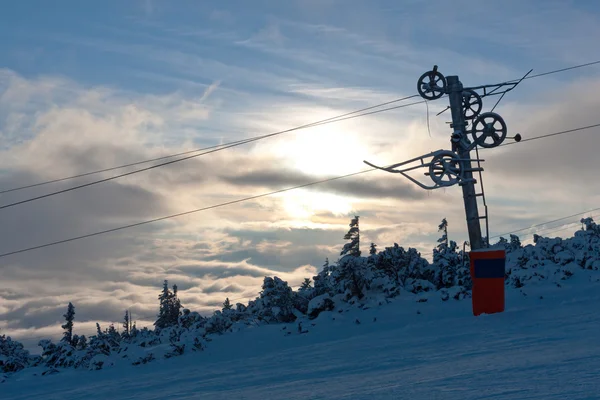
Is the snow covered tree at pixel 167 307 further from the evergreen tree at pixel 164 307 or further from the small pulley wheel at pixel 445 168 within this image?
the small pulley wheel at pixel 445 168

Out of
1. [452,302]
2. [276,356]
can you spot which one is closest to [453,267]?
[452,302]

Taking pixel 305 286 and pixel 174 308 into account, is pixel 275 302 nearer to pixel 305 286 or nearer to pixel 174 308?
pixel 305 286

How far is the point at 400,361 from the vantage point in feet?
33.0

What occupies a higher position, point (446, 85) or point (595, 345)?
point (446, 85)

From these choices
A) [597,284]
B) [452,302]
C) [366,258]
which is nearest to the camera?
[597,284]

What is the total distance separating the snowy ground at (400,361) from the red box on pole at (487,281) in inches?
19.4

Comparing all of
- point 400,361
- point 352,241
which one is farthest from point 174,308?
point 400,361

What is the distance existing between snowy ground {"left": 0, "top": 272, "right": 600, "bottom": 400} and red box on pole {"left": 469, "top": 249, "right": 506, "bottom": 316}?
49cm

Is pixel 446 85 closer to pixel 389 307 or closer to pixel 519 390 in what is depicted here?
pixel 389 307

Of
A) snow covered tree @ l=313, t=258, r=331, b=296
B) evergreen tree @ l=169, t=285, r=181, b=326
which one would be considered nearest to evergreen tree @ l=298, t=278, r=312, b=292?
snow covered tree @ l=313, t=258, r=331, b=296

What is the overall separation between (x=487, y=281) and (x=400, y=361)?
6.96 meters

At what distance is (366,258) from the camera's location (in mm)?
24266

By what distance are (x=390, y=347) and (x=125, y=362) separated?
10767 mm

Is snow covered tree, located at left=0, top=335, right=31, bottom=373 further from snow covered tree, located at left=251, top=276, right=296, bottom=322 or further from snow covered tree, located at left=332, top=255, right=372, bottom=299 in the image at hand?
snow covered tree, located at left=332, top=255, right=372, bottom=299
